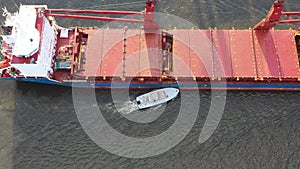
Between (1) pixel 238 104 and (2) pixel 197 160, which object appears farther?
(1) pixel 238 104

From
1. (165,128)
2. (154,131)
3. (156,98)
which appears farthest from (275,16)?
(154,131)

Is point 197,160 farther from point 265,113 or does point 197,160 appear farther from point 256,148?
point 265,113

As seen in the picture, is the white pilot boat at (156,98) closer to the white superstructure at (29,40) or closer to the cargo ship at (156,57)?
the cargo ship at (156,57)

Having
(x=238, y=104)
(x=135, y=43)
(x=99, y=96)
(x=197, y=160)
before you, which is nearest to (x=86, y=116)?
(x=99, y=96)

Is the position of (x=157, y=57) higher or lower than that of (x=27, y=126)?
higher

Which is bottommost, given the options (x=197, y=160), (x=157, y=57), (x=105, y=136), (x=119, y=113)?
(x=197, y=160)
